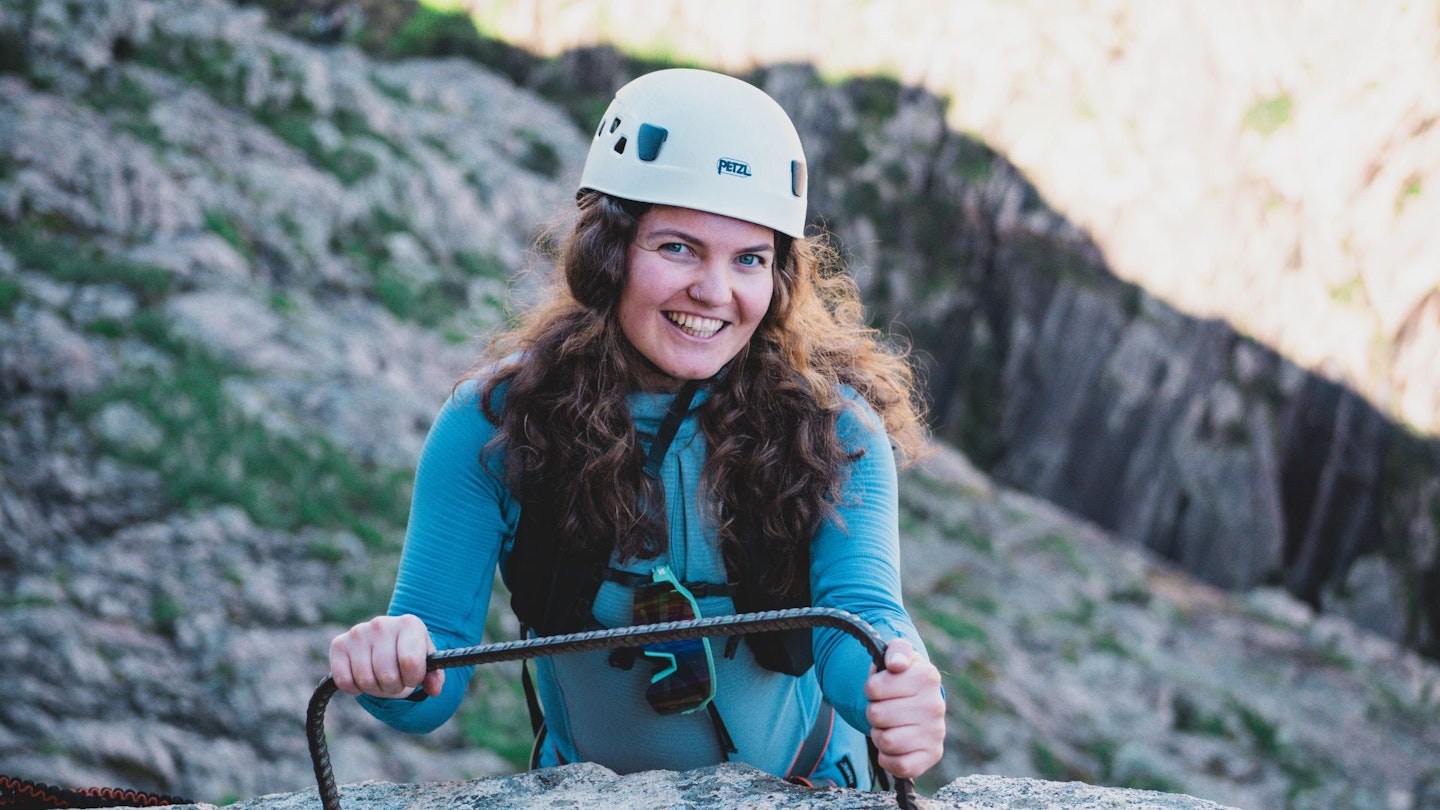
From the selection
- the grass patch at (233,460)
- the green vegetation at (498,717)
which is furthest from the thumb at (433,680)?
the grass patch at (233,460)

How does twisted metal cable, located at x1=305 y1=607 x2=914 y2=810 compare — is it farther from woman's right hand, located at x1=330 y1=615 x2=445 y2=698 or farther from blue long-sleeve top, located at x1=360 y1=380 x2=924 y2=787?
blue long-sleeve top, located at x1=360 y1=380 x2=924 y2=787

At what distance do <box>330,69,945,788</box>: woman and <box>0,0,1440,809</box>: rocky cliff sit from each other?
69 centimetres

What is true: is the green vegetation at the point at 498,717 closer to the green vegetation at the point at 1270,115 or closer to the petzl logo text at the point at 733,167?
the petzl logo text at the point at 733,167

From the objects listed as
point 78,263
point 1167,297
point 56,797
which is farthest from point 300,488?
point 1167,297

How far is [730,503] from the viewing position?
77.1 inches

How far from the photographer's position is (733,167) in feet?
6.47

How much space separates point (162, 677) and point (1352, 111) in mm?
14619

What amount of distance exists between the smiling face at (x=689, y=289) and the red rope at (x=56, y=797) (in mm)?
1238

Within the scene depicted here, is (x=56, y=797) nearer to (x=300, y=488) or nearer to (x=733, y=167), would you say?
(x=733, y=167)

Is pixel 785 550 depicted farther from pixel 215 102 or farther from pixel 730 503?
pixel 215 102

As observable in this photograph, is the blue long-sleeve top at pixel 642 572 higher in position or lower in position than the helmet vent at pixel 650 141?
lower

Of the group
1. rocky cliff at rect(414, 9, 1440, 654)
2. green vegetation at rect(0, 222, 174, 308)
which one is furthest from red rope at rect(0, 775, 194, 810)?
rocky cliff at rect(414, 9, 1440, 654)

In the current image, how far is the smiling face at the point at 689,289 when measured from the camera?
195cm

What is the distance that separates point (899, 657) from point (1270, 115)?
49.1ft
